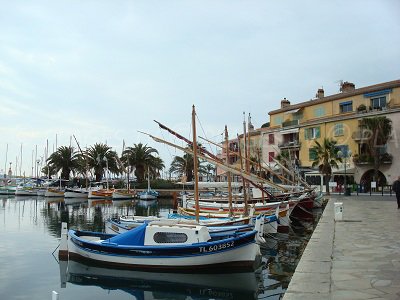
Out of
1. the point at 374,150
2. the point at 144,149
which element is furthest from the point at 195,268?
the point at 144,149

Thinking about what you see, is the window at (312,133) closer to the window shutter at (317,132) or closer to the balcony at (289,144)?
the window shutter at (317,132)

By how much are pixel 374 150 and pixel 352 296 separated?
47.1 metres

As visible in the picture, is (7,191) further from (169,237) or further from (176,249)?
(176,249)

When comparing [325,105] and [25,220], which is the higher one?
[325,105]

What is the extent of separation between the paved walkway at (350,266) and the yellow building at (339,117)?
38452 mm

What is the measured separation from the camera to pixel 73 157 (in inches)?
3401

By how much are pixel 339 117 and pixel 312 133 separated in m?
5.45

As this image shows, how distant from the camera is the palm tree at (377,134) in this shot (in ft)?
164

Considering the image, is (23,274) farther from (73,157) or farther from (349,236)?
(73,157)

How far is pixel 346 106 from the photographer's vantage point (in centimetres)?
5759

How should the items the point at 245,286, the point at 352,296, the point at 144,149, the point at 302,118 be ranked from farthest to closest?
the point at 144,149 → the point at 302,118 → the point at 245,286 → the point at 352,296

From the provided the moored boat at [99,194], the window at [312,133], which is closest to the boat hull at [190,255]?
the window at [312,133]

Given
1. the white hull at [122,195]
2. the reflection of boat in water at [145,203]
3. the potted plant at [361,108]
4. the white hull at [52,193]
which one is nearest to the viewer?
the potted plant at [361,108]

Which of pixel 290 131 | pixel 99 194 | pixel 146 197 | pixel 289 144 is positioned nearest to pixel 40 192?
pixel 99 194
